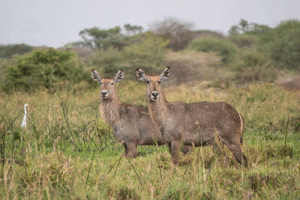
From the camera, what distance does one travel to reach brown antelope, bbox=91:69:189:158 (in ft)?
16.6

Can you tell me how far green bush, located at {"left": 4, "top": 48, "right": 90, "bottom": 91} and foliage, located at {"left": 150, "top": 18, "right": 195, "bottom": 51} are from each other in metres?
25.9

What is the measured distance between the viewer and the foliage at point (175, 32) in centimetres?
4197

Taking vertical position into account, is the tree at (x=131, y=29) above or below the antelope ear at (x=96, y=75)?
above

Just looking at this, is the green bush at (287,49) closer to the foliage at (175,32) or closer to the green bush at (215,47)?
the green bush at (215,47)

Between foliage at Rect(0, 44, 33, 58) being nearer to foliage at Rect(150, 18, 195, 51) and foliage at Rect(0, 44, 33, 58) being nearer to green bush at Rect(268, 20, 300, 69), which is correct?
foliage at Rect(150, 18, 195, 51)

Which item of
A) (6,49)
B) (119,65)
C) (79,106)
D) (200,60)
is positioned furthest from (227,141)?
(6,49)

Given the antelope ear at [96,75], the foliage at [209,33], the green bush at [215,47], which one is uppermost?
the foliage at [209,33]

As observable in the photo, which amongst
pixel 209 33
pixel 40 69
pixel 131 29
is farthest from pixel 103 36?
pixel 40 69

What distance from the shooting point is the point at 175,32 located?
43.4 meters

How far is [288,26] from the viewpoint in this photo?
1273 inches

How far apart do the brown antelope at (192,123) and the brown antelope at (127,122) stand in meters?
0.44

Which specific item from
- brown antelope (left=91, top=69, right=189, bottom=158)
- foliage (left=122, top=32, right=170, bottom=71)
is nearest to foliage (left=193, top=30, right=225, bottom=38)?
foliage (left=122, top=32, right=170, bottom=71)

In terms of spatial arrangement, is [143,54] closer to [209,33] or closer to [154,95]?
[154,95]

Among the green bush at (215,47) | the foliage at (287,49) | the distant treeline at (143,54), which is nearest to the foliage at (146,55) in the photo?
the distant treeline at (143,54)
